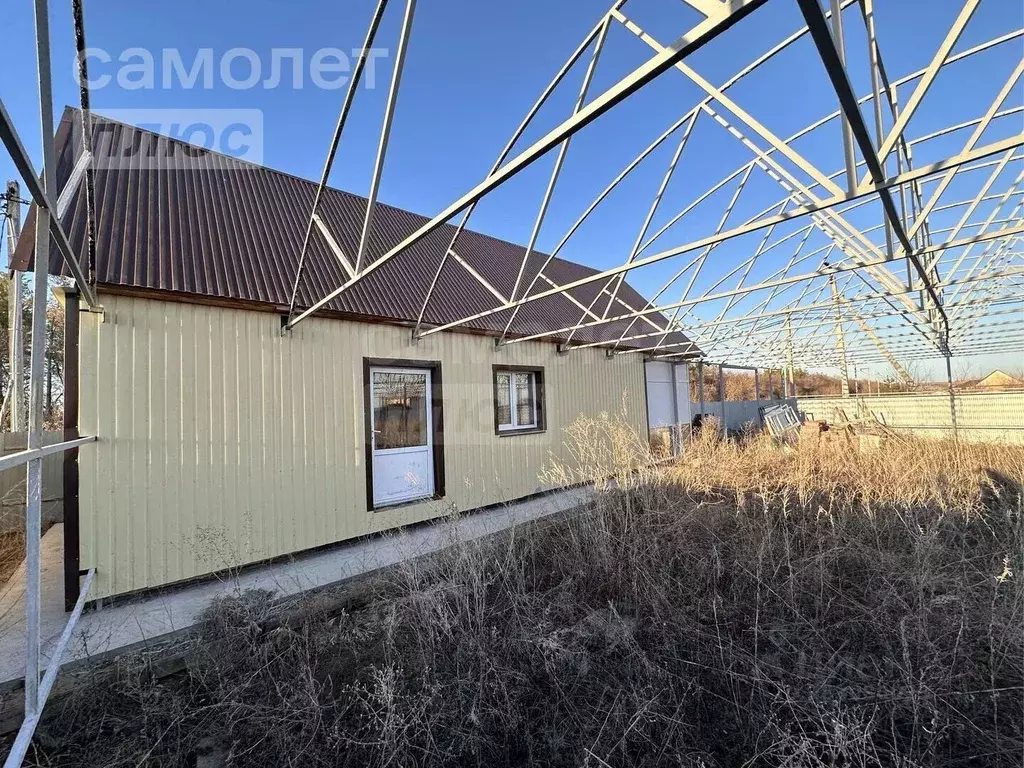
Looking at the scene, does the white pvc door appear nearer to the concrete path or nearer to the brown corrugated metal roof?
the concrete path

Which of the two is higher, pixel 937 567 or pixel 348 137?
pixel 348 137

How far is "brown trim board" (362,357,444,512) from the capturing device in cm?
532

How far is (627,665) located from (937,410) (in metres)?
16.9

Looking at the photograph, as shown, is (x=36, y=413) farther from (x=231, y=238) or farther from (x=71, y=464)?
(x=231, y=238)

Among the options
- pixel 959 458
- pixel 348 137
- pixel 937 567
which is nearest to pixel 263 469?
pixel 348 137

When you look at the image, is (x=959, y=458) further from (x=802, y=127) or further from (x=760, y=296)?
(x=802, y=127)

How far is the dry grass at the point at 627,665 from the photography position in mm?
2127

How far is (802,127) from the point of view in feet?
15.3

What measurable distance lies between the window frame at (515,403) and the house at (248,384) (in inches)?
1.8

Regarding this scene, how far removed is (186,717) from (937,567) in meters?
5.48

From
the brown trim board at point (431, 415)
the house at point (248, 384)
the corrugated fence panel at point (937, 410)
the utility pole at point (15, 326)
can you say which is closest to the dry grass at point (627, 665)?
the house at point (248, 384)

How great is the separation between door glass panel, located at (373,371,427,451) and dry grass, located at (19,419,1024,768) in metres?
2.24

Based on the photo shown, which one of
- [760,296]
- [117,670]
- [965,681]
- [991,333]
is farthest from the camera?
[991,333]

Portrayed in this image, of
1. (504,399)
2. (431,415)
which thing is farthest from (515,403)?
(431,415)
